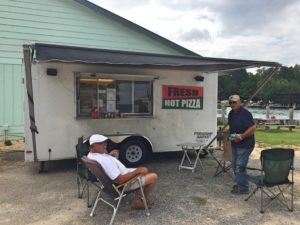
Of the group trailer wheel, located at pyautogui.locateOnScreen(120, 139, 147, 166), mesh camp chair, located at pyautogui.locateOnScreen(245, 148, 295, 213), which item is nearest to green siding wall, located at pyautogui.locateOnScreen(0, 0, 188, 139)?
trailer wheel, located at pyautogui.locateOnScreen(120, 139, 147, 166)

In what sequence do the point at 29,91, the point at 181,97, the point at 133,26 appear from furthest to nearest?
the point at 133,26 → the point at 181,97 → the point at 29,91

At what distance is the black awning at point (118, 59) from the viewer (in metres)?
5.23

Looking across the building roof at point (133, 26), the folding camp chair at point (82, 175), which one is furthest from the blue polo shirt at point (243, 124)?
the building roof at point (133, 26)

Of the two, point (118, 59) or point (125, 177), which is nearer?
point (125, 177)

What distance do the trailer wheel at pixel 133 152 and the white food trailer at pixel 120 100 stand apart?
21mm

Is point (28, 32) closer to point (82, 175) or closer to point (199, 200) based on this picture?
point (82, 175)

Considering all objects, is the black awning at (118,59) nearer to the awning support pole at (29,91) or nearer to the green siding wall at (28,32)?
the awning support pole at (29,91)

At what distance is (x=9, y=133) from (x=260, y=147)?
295 inches

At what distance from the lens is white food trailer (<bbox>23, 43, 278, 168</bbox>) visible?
616 cm

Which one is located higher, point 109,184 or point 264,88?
point 264,88

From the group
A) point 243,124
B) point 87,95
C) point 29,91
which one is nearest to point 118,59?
point 87,95

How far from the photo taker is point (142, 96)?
7.38 metres

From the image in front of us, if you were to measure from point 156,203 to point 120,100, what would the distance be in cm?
287

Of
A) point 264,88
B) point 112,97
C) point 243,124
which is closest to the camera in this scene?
point 243,124
